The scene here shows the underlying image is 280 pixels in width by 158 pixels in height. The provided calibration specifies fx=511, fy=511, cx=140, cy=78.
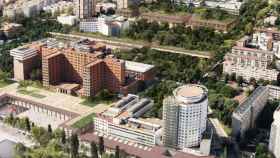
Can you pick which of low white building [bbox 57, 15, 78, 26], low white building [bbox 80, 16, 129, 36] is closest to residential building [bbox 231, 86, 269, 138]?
low white building [bbox 80, 16, 129, 36]

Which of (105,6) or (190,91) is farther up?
(105,6)

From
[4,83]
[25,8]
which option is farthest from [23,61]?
[25,8]

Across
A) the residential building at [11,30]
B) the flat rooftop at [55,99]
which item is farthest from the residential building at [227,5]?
the flat rooftop at [55,99]

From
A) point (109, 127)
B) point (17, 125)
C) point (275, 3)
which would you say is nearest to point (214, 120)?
point (109, 127)

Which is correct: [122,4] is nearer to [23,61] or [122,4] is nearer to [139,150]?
[23,61]

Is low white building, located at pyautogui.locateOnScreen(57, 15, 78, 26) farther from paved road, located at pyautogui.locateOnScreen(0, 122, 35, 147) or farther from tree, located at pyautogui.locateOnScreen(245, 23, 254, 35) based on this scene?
paved road, located at pyautogui.locateOnScreen(0, 122, 35, 147)
